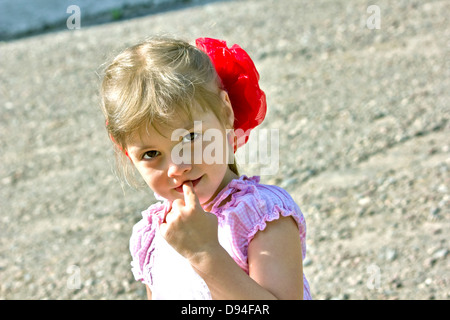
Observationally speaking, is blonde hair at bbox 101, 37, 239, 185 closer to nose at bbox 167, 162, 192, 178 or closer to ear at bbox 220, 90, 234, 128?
ear at bbox 220, 90, 234, 128

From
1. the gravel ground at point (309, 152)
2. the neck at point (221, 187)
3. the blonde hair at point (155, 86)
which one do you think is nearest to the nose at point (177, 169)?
the blonde hair at point (155, 86)

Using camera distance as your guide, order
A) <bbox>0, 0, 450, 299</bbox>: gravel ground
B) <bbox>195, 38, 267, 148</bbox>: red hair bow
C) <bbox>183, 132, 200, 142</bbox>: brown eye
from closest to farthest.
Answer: <bbox>183, 132, 200, 142</bbox>: brown eye → <bbox>195, 38, 267, 148</bbox>: red hair bow → <bbox>0, 0, 450, 299</bbox>: gravel ground

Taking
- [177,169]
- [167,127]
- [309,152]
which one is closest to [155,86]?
[167,127]

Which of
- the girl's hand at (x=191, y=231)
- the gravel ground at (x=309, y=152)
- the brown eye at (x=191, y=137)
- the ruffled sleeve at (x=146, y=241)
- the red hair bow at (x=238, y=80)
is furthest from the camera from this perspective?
the gravel ground at (x=309, y=152)

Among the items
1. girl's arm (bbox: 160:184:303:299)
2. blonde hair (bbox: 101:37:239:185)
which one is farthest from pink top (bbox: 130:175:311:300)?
blonde hair (bbox: 101:37:239:185)

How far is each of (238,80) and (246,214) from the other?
1.43 feet

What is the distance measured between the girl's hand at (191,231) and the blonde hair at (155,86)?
0.27m

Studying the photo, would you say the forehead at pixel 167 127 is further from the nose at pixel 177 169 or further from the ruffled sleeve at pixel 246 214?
the ruffled sleeve at pixel 246 214

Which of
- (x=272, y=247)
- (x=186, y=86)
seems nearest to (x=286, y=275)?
(x=272, y=247)

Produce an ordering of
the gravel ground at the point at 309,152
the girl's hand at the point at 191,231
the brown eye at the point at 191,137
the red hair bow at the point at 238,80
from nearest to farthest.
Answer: the girl's hand at the point at 191,231 → the brown eye at the point at 191,137 → the red hair bow at the point at 238,80 → the gravel ground at the point at 309,152

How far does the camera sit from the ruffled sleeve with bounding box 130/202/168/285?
7.30 feet

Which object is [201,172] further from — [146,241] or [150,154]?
[146,241]

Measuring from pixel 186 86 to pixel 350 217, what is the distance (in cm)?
241

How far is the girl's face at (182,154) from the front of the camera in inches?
73.0
